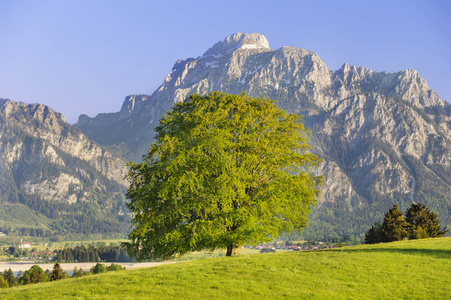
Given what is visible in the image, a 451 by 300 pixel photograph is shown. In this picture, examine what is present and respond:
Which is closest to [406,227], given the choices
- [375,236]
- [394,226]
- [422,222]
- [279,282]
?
[422,222]

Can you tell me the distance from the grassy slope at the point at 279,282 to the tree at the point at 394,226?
125ft

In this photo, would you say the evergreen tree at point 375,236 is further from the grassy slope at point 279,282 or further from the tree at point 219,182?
the grassy slope at point 279,282

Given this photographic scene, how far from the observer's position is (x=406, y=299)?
82.4 ft

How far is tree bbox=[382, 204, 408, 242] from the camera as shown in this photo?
74875mm

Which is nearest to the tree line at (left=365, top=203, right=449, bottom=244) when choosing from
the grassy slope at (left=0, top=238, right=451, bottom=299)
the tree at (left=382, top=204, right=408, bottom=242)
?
the tree at (left=382, top=204, right=408, bottom=242)

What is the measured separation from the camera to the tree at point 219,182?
1612 inches

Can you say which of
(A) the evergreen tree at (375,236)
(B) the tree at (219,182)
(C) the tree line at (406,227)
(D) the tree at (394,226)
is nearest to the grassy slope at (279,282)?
(B) the tree at (219,182)

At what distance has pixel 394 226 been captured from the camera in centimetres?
7506

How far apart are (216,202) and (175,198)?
4.37m

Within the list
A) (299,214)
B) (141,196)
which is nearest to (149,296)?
(141,196)

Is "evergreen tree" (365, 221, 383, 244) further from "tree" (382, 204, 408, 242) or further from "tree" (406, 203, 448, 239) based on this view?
"tree" (406, 203, 448, 239)

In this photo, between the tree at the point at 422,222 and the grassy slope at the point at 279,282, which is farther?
the tree at the point at 422,222

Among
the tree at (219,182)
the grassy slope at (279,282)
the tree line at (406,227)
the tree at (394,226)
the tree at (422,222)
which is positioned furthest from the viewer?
the tree at (422,222)

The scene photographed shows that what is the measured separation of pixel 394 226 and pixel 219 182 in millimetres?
46853
